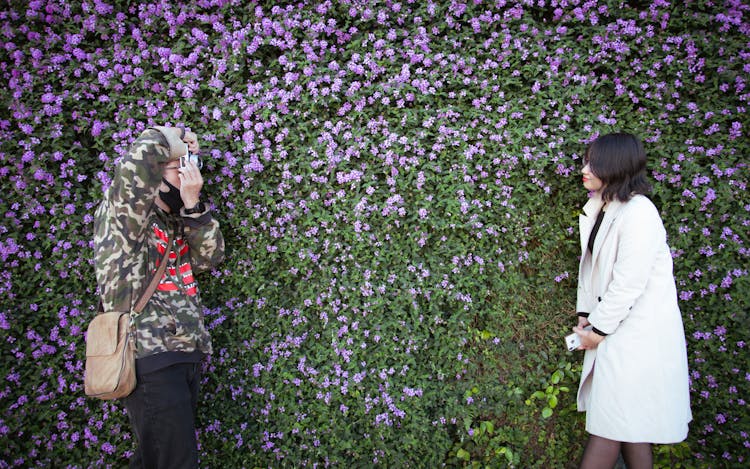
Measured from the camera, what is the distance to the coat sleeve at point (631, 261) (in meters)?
2.37

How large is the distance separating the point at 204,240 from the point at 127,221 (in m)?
0.45

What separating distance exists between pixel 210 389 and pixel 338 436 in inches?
38.3

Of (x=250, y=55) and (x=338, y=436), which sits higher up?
(x=250, y=55)

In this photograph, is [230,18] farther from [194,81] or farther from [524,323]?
[524,323]

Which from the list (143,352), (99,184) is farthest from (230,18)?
(143,352)

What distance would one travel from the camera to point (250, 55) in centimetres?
301

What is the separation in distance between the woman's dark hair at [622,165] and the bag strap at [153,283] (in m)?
2.46

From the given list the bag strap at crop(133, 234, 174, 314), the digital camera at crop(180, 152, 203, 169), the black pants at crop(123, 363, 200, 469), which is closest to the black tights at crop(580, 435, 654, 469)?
the black pants at crop(123, 363, 200, 469)

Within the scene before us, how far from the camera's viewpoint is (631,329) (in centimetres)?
245

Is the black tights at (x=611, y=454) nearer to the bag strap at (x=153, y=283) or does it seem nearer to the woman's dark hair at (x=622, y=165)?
the woman's dark hair at (x=622, y=165)

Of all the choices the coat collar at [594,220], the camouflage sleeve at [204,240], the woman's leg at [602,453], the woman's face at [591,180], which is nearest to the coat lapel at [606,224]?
the coat collar at [594,220]

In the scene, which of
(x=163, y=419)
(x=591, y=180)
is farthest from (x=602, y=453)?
(x=163, y=419)

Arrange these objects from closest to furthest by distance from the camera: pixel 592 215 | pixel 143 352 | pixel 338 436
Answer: pixel 143 352
pixel 592 215
pixel 338 436

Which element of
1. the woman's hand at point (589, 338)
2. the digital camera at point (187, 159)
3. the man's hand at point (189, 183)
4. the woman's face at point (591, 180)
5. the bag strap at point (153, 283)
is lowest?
the bag strap at point (153, 283)
